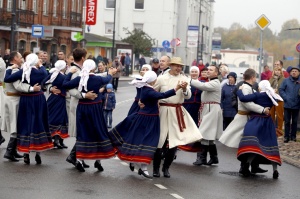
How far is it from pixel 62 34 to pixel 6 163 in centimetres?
5102

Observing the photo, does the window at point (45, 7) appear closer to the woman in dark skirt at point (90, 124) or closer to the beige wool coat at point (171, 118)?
the woman in dark skirt at point (90, 124)

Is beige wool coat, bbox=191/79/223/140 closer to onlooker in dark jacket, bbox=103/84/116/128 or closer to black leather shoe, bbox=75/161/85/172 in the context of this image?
black leather shoe, bbox=75/161/85/172

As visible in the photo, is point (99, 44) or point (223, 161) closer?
point (223, 161)

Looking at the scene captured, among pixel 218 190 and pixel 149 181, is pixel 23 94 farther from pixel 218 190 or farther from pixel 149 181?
pixel 218 190

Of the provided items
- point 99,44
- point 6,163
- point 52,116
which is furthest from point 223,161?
point 99,44

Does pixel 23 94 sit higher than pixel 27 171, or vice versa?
pixel 23 94

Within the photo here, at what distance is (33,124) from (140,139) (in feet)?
6.57

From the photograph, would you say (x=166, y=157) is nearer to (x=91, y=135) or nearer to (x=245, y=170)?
(x=91, y=135)

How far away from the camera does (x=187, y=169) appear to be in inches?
617

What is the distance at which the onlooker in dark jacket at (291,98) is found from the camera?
21719 millimetres

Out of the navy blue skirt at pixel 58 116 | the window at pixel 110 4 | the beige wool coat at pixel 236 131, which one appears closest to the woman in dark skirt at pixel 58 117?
Answer: the navy blue skirt at pixel 58 116

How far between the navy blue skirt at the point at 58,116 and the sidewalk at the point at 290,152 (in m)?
4.47

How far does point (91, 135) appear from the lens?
47.2 feet

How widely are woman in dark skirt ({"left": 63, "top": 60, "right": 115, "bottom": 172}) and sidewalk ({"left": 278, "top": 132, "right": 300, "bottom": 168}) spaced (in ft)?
15.3
